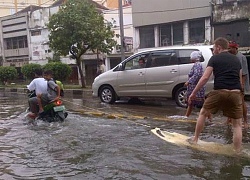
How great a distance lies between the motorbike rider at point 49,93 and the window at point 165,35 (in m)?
18.1

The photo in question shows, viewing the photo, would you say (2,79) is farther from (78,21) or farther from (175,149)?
(175,149)

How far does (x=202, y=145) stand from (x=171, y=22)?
66.6ft

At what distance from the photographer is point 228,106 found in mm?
4766

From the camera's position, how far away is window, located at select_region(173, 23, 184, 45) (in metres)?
24.3

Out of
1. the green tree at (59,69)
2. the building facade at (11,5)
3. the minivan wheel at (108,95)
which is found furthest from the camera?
the building facade at (11,5)

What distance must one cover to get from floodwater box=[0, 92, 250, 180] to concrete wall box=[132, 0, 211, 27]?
16578 millimetres

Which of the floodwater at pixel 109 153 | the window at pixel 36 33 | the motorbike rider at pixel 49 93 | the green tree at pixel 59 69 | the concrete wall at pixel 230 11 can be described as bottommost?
the floodwater at pixel 109 153

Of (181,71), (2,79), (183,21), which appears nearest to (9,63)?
(2,79)

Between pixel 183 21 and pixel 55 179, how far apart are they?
837 inches

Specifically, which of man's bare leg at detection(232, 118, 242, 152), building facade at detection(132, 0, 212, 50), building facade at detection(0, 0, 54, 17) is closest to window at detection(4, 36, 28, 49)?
building facade at detection(132, 0, 212, 50)

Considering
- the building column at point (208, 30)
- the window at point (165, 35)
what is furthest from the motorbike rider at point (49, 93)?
the window at point (165, 35)

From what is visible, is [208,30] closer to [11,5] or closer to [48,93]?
[48,93]

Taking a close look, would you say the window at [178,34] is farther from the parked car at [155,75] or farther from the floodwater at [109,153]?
the floodwater at [109,153]

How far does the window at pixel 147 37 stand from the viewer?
25766mm
